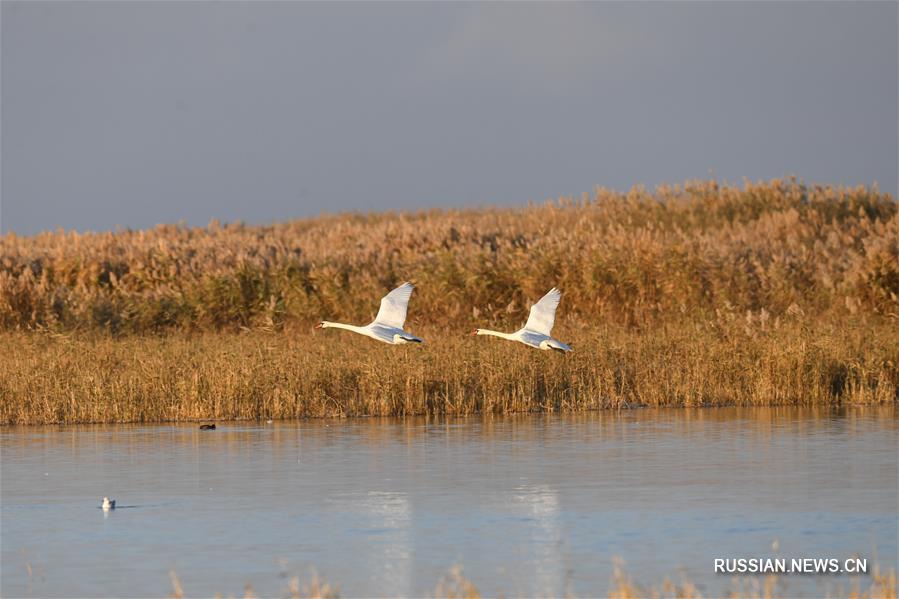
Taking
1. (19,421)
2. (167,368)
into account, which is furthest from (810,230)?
(19,421)

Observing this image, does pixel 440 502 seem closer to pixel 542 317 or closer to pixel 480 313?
pixel 542 317

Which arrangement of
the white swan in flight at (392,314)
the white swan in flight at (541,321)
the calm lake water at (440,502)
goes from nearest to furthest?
the calm lake water at (440,502), the white swan in flight at (392,314), the white swan in flight at (541,321)

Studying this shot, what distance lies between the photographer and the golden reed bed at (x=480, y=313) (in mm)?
15766

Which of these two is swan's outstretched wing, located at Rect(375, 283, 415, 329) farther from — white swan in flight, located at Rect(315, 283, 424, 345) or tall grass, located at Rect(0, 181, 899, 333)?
tall grass, located at Rect(0, 181, 899, 333)

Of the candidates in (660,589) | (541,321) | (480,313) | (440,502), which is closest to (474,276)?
(480,313)

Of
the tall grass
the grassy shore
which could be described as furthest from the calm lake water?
the tall grass

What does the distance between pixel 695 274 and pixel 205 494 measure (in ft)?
45.0

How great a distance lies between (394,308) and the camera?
49.9ft

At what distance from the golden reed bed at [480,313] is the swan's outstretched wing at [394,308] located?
2.71ft

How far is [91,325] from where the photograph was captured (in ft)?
75.8

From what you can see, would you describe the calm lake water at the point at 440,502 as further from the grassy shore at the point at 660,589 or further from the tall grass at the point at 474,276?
the tall grass at the point at 474,276

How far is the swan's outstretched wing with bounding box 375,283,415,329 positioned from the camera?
49.7 feet

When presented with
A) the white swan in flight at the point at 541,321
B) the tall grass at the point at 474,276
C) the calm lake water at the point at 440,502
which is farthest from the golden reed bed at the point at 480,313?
the calm lake water at the point at 440,502

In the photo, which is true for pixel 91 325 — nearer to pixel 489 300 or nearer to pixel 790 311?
pixel 489 300
